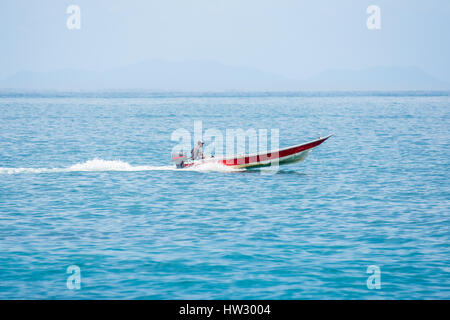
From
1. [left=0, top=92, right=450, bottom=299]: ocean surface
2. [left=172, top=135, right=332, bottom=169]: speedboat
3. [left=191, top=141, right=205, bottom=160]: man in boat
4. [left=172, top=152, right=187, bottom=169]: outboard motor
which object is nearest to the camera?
[left=0, top=92, right=450, bottom=299]: ocean surface

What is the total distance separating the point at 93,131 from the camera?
70062mm

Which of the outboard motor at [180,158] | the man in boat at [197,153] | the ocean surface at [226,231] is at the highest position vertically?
the man in boat at [197,153]

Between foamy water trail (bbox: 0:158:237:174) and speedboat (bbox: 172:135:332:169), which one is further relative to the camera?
foamy water trail (bbox: 0:158:237:174)

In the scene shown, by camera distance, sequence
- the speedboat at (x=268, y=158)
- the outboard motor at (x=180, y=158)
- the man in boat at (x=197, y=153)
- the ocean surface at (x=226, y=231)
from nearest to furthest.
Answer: the ocean surface at (x=226, y=231), the speedboat at (x=268, y=158), the man in boat at (x=197, y=153), the outboard motor at (x=180, y=158)

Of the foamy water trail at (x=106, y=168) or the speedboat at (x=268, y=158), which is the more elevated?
the speedboat at (x=268, y=158)

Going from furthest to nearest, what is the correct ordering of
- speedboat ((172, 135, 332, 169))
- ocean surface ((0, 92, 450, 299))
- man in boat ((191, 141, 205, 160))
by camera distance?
man in boat ((191, 141, 205, 160)) < speedboat ((172, 135, 332, 169)) < ocean surface ((0, 92, 450, 299))

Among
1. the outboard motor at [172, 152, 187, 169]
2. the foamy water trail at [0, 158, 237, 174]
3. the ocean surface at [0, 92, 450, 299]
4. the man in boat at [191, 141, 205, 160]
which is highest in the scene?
the man in boat at [191, 141, 205, 160]

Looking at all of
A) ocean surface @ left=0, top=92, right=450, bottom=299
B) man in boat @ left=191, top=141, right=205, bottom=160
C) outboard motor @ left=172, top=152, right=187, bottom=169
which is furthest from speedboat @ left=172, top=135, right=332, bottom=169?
ocean surface @ left=0, top=92, right=450, bottom=299

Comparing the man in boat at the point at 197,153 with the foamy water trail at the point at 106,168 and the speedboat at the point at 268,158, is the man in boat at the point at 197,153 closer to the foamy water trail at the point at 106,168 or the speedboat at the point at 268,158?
the speedboat at the point at 268,158

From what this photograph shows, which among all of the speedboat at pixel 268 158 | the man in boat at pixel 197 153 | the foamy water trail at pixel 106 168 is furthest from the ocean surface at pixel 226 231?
the man in boat at pixel 197 153

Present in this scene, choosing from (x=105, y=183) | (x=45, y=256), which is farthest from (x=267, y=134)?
(x=45, y=256)

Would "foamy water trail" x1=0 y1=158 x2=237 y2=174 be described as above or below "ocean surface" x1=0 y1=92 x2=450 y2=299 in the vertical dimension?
above

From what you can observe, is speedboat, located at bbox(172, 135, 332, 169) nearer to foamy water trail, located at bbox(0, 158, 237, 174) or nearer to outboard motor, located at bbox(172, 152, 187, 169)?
outboard motor, located at bbox(172, 152, 187, 169)

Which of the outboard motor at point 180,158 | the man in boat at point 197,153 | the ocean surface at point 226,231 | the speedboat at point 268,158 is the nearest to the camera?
the ocean surface at point 226,231
